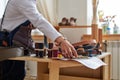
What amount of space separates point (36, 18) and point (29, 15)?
0.15ft

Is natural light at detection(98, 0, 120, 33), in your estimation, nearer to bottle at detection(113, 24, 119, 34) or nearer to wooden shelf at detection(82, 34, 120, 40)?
bottle at detection(113, 24, 119, 34)

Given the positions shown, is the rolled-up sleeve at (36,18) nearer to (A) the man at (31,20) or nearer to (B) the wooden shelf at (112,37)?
(A) the man at (31,20)

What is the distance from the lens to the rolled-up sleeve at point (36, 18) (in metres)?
1.12

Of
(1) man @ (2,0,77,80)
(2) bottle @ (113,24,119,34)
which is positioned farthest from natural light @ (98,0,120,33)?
(1) man @ (2,0,77,80)

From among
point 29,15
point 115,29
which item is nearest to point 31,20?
point 29,15

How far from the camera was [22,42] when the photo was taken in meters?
1.27

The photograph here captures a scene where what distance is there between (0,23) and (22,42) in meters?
0.19

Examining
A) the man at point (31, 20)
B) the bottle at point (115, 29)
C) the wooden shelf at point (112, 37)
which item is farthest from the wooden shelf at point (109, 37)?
the man at point (31, 20)

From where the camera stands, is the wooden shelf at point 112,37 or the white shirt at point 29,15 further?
the wooden shelf at point 112,37

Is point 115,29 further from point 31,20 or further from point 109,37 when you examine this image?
point 31,20

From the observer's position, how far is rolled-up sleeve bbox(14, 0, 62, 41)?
1117 millimetres

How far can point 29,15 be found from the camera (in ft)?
3.73

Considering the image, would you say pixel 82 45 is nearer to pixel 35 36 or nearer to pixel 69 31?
pixel 69 31

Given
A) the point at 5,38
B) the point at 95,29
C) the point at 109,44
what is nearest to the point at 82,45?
the point at 5,38
